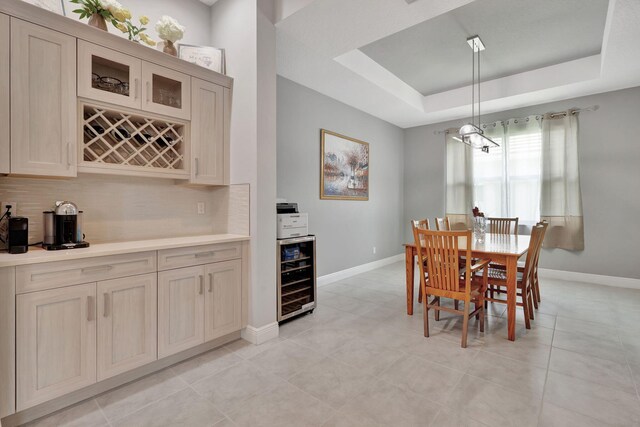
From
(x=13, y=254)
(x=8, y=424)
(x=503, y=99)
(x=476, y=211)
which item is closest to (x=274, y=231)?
(x=13, y=254)

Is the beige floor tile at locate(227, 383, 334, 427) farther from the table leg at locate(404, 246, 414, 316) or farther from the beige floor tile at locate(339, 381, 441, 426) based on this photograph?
the table leg at locate(404, 246, 414, 316)

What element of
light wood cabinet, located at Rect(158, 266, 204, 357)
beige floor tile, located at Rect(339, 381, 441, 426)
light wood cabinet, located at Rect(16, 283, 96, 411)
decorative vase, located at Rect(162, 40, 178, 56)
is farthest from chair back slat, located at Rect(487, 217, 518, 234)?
light wood cabinet, located at Rect(16, 283, 96, 411)

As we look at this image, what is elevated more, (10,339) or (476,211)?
(476,211)

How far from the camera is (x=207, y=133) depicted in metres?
2.62

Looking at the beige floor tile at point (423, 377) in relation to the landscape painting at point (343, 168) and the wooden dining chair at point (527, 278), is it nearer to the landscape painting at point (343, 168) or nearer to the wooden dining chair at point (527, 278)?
the wooden dining chair at point (527, 278)

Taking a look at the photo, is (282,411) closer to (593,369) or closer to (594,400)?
(594,400)

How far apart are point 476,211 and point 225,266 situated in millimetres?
2937

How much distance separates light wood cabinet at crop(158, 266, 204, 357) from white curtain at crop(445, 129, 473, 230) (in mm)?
4684

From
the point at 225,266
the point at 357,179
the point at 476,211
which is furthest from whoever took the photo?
the point at 357,179

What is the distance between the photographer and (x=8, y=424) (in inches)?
62.0

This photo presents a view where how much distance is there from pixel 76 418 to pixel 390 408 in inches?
69.3

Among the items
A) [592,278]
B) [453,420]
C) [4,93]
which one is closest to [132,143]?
[4,93]

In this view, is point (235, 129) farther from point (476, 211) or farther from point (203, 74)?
point (476, 211)

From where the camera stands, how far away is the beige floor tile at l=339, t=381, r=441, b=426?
1.64 meters
